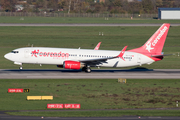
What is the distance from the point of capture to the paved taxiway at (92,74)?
1891 inches

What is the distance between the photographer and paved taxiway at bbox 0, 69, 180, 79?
158 feet

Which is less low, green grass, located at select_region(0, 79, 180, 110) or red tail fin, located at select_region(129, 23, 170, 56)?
red tail fin, located at select_region(129, 23, 170, 56)

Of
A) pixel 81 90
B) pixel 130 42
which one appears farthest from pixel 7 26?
pixel 81 90

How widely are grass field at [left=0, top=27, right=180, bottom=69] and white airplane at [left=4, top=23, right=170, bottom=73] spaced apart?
13.9 meters

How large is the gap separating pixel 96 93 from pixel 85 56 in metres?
14.7

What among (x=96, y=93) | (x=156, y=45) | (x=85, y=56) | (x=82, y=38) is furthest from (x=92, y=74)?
(x=82, y=38)

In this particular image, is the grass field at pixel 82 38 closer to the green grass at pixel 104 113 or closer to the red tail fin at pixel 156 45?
the red tail fin at pixel 156 45

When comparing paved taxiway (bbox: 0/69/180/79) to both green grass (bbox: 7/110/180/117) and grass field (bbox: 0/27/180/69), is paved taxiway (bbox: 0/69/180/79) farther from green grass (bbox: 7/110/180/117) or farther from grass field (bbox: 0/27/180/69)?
green grass (bbox: 7/110/180/117)

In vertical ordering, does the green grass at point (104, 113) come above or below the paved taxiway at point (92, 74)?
above

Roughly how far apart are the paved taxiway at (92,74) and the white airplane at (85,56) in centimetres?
149

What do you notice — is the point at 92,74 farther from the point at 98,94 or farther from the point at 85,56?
the point at 98,94

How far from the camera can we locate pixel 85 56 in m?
51.8

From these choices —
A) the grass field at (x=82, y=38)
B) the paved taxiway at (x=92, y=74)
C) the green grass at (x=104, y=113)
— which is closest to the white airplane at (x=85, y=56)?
the paved taxiway at (x=92, y=74)

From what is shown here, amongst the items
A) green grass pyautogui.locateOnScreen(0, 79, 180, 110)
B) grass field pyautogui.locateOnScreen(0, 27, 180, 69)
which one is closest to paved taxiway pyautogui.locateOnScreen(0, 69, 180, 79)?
green grass pyautogui.locateOnScreen(0, 79, 180, 110)
